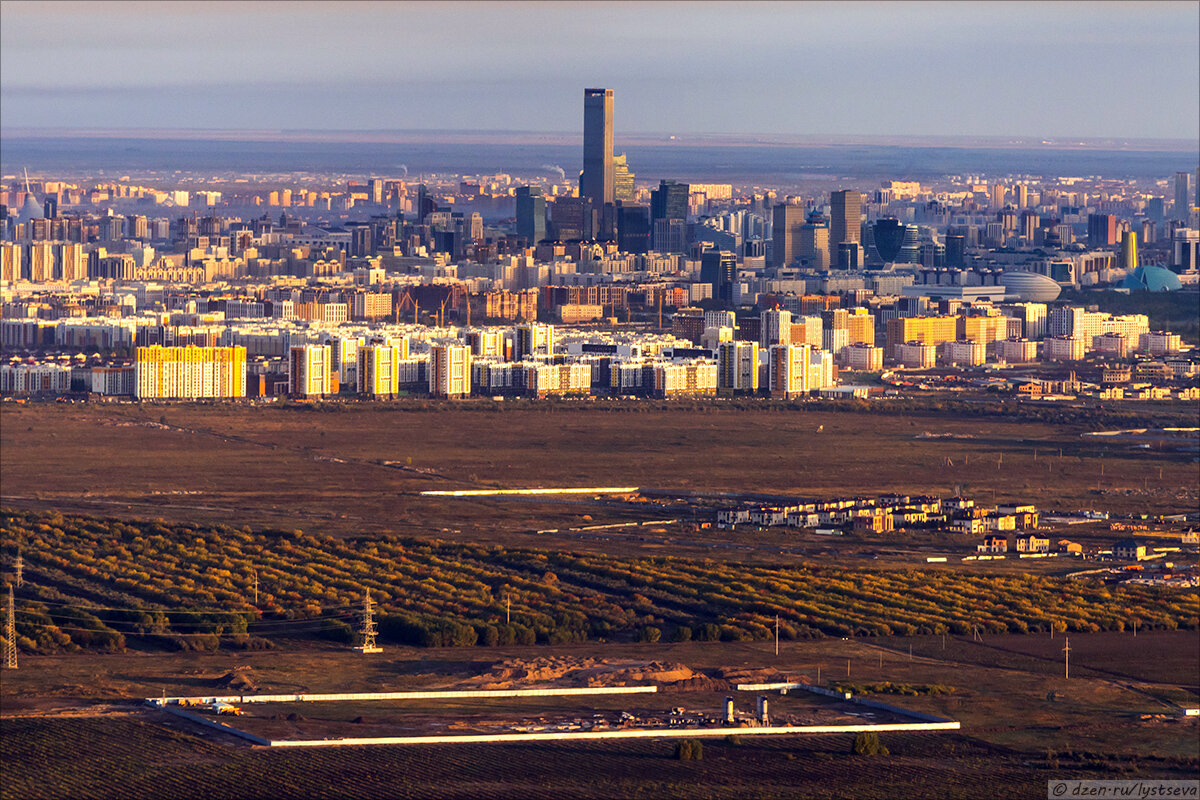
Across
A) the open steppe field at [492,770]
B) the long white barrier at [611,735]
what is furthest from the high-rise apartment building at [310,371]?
the long white barrier at [611,735]

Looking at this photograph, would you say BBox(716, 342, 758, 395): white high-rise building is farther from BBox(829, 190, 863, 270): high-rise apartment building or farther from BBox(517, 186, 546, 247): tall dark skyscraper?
BBox(517, 186, 546, 247): tall dark skyscraper

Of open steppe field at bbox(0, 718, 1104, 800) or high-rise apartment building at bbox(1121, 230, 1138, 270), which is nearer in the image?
open steppe field at bbox(0, 718, 1104, 800)

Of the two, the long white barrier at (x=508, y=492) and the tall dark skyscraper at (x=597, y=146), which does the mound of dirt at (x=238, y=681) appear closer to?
the long white barrier at (x=508, y=492)

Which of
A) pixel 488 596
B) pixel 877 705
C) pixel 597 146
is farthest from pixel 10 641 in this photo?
pixel 597 146

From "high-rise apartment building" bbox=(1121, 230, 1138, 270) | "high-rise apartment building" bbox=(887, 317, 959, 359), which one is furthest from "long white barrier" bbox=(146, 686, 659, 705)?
"high-rise apartment building" bbox=(1121, 230, 1138, 270)

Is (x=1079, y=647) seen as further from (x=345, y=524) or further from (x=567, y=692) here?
(x=345, y=524)

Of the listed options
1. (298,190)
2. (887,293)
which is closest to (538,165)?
(298,190)
